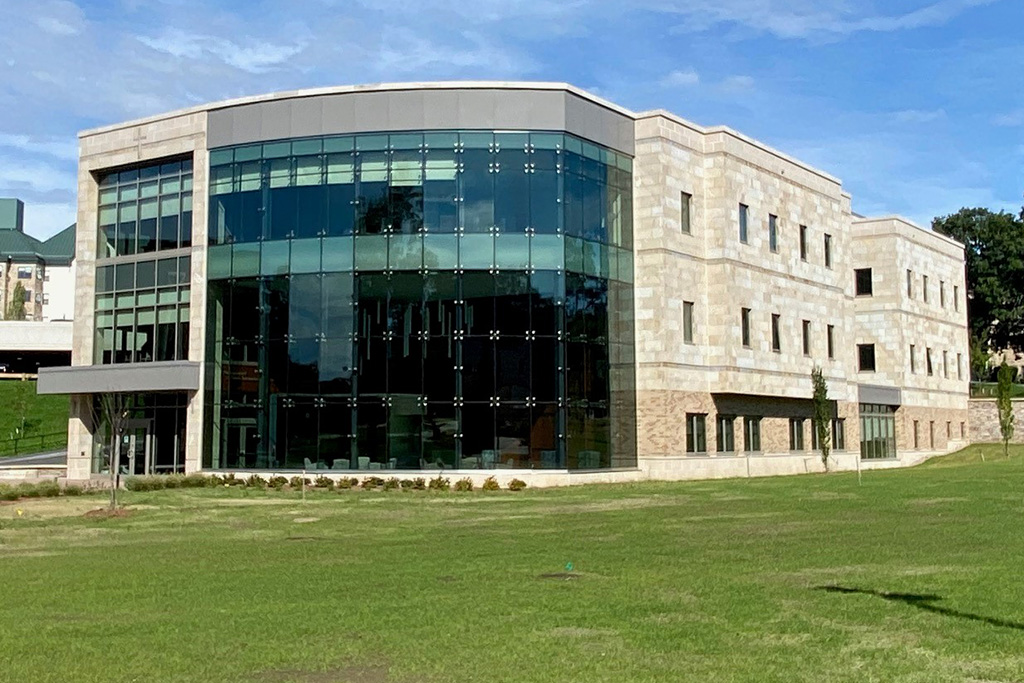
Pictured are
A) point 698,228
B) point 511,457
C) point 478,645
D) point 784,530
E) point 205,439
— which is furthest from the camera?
point 698,228

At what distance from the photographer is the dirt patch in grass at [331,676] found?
370 inches

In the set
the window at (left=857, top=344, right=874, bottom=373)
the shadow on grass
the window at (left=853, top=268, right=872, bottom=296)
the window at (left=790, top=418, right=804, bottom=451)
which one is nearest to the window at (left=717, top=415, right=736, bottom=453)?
the window at (left=790, top=418, right=804, bottom=451)

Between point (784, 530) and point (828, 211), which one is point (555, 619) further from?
point (828, 211)

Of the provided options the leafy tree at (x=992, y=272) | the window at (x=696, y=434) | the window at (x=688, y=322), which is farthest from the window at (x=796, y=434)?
the leafy tree at (x=992, y=272)

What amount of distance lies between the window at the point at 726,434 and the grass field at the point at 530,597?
1875 cm

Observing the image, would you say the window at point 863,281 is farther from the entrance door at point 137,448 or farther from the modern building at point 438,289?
the entrance door at point 137,448

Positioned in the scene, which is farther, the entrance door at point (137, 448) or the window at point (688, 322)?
the entrance door at point (137, 448)

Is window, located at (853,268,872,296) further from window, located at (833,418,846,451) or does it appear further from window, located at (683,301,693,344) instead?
window, located at (683,301,693,344)

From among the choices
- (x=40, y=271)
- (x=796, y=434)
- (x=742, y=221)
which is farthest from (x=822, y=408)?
(x=40, y=271)

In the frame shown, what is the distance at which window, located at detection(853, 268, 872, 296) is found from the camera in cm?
6212

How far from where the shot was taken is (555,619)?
11711mm

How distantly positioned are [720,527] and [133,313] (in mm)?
29431

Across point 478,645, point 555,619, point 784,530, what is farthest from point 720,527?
point 478,645

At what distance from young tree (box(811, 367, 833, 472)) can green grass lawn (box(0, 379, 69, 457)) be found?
4121 centimetres
